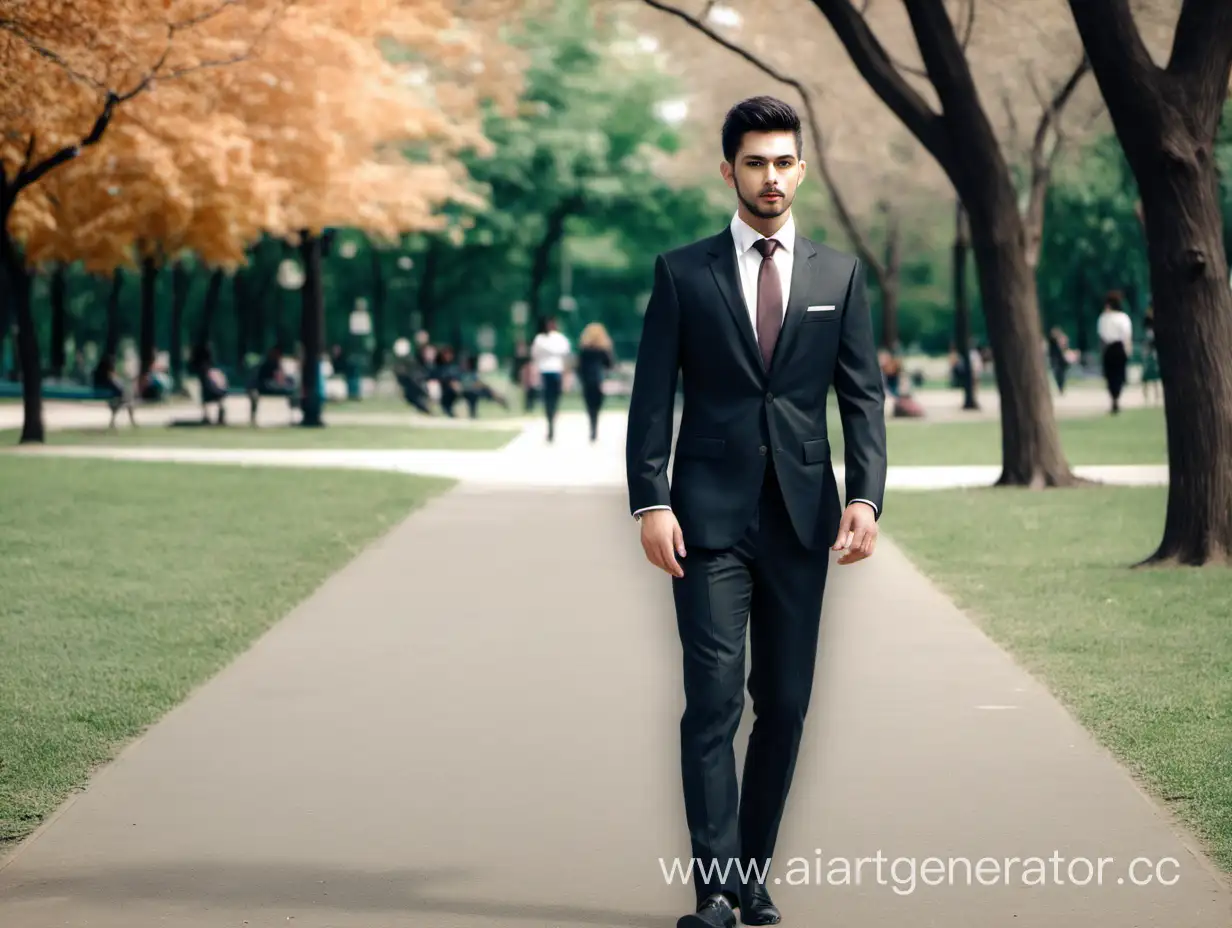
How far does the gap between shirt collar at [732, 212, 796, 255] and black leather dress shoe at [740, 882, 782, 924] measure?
1530 mm

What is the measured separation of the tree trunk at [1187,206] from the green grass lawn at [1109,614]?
736 millimetres

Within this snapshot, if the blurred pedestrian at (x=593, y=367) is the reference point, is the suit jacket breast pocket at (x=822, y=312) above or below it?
above

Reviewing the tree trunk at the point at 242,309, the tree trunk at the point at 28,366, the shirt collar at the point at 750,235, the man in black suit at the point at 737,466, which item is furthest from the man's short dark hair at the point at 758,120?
the tree trunk at the point at 242,309

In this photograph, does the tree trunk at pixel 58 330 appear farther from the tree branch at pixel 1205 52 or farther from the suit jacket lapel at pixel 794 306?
the suit jacket lapel at pixel 794 306

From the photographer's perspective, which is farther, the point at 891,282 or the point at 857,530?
the point at 891,282

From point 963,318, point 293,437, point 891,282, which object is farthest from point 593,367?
point 891,282

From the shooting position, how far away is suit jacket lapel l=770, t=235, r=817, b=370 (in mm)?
5145

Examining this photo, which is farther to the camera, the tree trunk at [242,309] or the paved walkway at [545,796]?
the tree trunk at [242,309]

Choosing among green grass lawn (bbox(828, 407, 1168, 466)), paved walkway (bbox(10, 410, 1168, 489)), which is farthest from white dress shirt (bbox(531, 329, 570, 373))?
green grass lawn (bbox(828, 407, 1168, 466))

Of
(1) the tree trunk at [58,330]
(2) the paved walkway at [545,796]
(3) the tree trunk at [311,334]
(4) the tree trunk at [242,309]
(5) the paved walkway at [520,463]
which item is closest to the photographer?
(2) the paved walkway at [545,796]

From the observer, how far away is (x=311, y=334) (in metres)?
34.6

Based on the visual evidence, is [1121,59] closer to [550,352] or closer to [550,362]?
[550,352]

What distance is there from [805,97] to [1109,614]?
1592 cm

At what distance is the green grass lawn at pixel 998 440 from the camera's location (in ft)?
82.3
